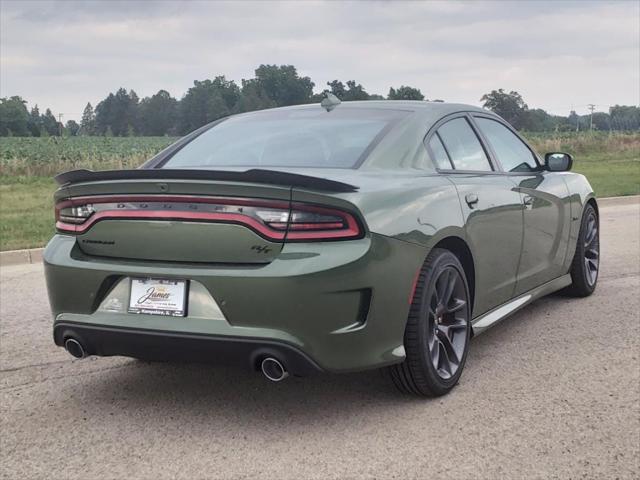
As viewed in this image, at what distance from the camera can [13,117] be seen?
89.8m

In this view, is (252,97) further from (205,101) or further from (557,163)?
(557,163)

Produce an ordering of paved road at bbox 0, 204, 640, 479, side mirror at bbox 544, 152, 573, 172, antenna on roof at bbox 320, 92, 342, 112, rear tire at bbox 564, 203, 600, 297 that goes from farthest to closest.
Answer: rear tire at bbox 564, 203, 600, 297 → side mirror at bbox 544, 152, 573, 172 → antenna on roof at bbox 320, 92, 342, 112 → paved road at bbox 0, 204, 640, 479

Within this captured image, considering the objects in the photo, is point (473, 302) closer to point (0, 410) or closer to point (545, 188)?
point (545, 188)

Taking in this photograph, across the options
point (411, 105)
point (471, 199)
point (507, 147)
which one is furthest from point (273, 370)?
point (507, 147)

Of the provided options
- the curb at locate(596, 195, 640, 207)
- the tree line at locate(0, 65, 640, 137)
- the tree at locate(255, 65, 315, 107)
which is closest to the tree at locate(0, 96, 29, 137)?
the tree line at locate(0, 65, 640, 137)

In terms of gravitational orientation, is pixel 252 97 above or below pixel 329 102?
below

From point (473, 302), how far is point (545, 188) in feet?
4.53

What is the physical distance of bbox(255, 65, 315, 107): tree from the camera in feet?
316

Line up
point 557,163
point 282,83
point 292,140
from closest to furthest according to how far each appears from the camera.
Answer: point 292,140, point 557,163, point 282,83

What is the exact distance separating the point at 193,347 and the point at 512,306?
2.29 metres

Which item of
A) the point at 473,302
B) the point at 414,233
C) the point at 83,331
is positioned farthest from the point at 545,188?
the point at 83,331

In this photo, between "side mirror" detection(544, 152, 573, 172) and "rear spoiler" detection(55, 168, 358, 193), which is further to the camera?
"side mirror" detection(544, 152, 573, 172)

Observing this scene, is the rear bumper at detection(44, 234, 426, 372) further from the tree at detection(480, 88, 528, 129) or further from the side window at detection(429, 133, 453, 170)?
the tree at detection(480, 88, 528, 129)

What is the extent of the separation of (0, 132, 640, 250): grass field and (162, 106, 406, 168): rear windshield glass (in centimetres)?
555
